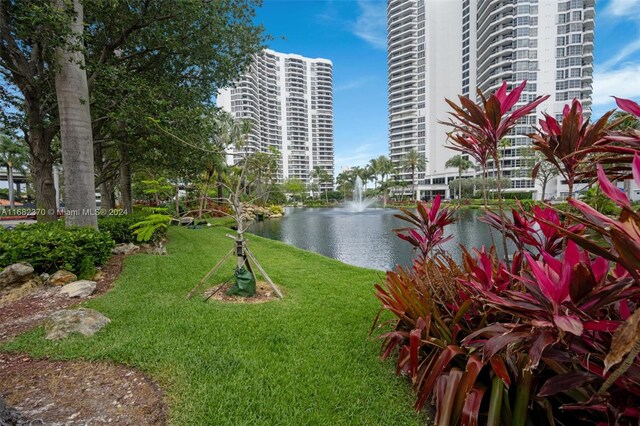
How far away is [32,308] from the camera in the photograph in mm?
4316

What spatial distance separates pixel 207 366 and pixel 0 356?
85.9 inches

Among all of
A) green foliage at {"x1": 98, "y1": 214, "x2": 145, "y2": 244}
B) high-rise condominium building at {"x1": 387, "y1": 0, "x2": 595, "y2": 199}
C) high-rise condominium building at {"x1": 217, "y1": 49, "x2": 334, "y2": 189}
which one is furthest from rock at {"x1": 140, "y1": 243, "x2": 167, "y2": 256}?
high-rise condominium building at {"x1": 217, "y1": 49, "x2": 334, "y2": 189}

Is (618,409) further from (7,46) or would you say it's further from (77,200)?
(7,46)

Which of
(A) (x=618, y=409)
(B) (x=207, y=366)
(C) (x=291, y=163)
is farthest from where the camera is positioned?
(C) (x=291, y=163)

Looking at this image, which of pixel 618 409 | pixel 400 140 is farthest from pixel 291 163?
pixel 618 409

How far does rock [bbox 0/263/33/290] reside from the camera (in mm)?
4648

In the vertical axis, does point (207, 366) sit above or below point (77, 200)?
below

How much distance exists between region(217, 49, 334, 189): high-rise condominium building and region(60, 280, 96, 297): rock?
83.5 metres

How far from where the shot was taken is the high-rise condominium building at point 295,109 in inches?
3711

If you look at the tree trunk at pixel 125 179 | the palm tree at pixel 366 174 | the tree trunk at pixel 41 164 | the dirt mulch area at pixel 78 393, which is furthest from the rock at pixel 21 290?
the palm tree at pixel 366 174

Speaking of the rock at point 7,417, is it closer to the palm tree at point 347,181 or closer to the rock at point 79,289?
the rock at point 79,289

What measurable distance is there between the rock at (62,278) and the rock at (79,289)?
0.32m

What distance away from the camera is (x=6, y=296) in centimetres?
458

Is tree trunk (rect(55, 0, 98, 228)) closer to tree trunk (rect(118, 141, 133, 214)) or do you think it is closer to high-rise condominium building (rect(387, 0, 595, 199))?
tree trunk (rect(118, 141, 133, 214))
